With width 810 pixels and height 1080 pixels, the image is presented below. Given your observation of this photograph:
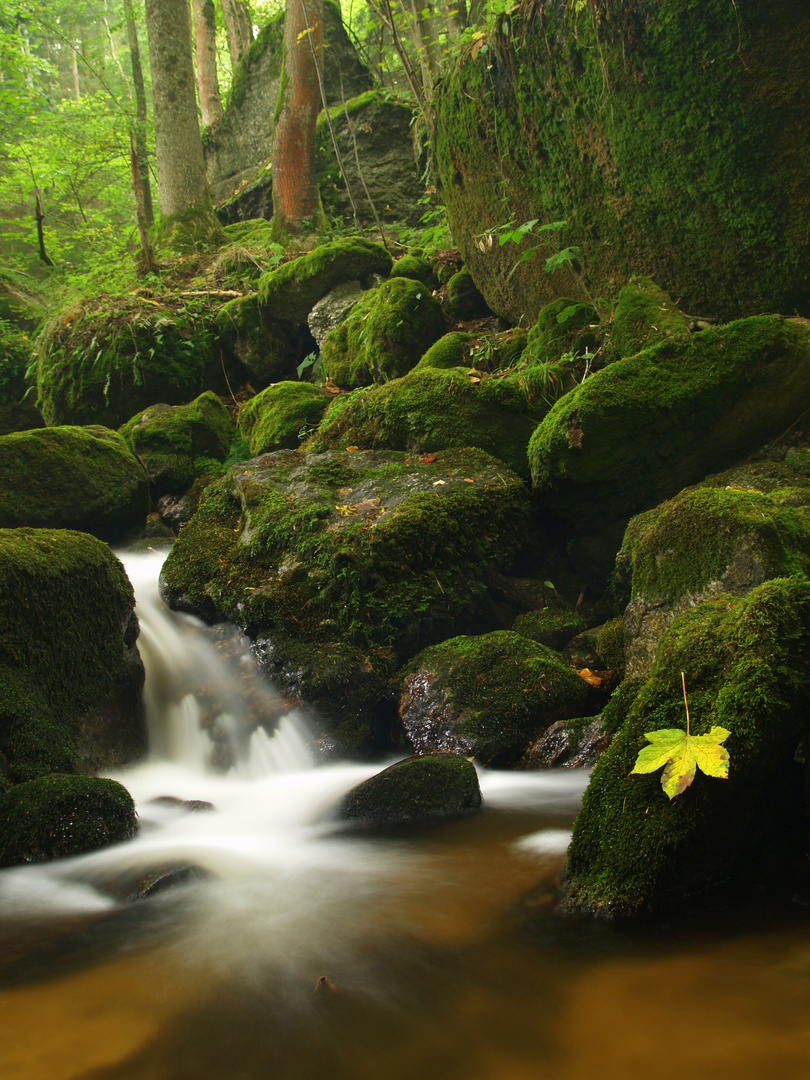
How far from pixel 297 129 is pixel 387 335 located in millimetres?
7093

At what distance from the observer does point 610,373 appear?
558 centimetres

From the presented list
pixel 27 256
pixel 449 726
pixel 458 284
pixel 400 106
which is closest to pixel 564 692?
pixel 449 726

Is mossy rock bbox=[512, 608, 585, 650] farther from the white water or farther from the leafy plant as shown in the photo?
the leafy plant

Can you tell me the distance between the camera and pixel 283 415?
336 inches

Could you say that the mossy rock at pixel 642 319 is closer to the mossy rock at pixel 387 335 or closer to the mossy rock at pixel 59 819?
Result: the mossy rock at pixel 387 335

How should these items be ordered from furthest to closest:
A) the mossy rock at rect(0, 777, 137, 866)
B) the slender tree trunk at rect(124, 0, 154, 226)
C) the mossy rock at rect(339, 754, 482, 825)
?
1. the slender tree trunk at rect(124, 0, 154, 226)
2. the mossy rock at rect(339, 754, 482, 825)
3. the mossy rock at rect(0, 777, 137, 866)

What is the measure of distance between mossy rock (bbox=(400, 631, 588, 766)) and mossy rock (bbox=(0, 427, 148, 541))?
4.83 meters

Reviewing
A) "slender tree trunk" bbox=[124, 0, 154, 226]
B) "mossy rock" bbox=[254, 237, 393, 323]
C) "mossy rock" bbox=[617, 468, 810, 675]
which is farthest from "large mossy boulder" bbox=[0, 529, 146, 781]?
"slender tree trunk" bbox=[124, 0, 154, 226]

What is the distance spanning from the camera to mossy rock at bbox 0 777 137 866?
11.0 feet

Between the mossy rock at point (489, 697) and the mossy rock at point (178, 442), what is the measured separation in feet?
17.3

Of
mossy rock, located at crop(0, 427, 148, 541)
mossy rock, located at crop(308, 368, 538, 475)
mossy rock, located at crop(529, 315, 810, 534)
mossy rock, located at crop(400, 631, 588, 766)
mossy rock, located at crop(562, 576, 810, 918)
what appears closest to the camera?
mossy rock, located at crop(562, 576, 810, 918)

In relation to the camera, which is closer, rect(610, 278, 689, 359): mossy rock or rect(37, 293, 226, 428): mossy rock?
rect(610, 278, 689, 359): mossy rock

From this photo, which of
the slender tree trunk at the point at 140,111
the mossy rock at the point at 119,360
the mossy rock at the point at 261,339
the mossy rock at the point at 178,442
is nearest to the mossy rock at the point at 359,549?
the mossy rock at the point at 178,442

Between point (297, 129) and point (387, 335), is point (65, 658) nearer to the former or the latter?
point (387, 335)
